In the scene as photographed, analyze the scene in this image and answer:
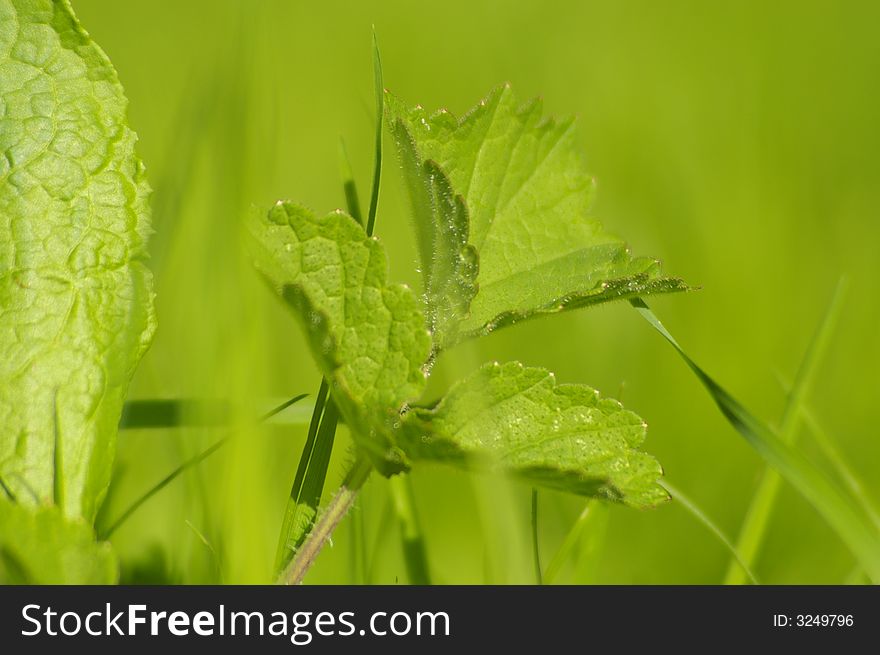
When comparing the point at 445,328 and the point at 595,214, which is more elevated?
the point at 595,214

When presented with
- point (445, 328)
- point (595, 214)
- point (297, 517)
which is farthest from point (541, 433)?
point (595, 214)

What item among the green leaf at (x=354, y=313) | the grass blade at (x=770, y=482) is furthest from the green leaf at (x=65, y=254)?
the grass blade at (x=770, y=482)

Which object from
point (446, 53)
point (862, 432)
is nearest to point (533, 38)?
point (446, 53)

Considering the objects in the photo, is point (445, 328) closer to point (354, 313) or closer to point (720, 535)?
point (354, 313)

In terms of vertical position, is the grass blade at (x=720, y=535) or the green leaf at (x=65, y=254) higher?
the green leaf at (x=65, y=254)

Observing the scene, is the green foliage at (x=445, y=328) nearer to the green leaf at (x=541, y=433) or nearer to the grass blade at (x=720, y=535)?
the green leaf at (x=541, y=433)
